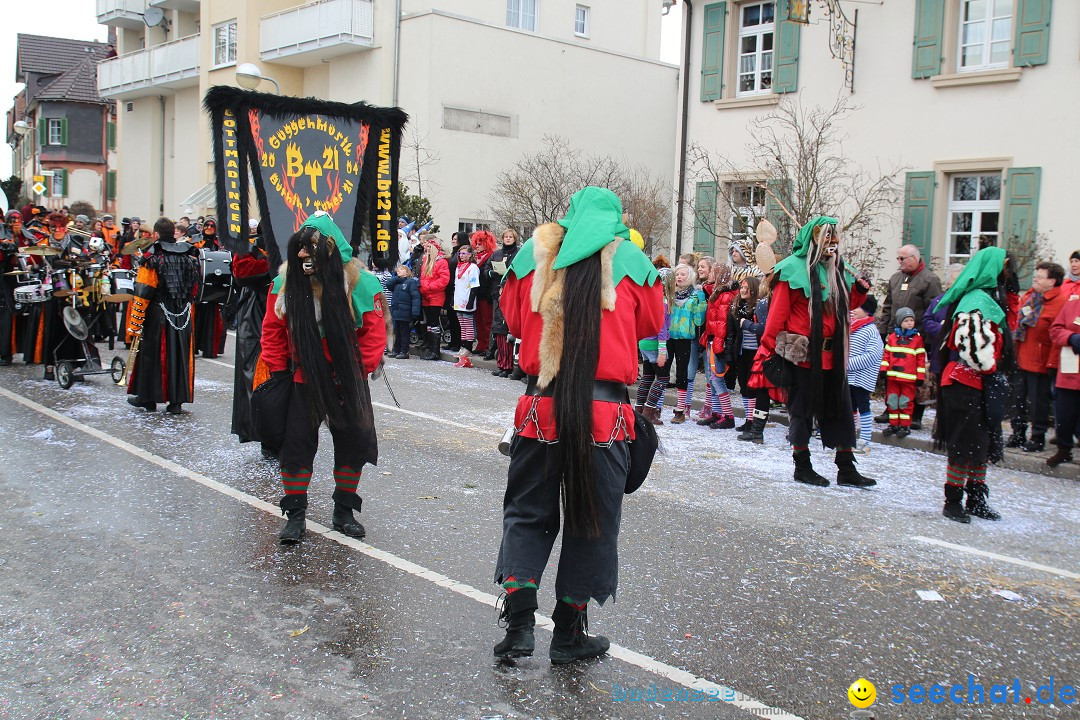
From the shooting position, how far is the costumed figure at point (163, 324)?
9.84m

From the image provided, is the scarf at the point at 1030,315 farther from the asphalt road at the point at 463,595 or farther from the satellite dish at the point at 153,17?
the satellite dish at the point at 153,17

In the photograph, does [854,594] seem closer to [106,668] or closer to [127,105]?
[106,668]

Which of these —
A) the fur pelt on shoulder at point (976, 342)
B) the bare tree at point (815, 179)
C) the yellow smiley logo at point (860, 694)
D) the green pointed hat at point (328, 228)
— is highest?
the bare tree at point (815, 179)

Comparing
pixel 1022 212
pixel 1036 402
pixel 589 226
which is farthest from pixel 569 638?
pixel 1022 212

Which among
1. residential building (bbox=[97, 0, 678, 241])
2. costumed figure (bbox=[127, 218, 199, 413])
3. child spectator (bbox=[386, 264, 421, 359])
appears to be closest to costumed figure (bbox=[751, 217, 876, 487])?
costumed figure (bbox=[127, 218, 199, 413])

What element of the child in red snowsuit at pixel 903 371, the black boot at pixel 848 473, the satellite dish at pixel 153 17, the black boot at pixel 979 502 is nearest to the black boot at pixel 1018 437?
the child in red snowsuit at pixel 903 371

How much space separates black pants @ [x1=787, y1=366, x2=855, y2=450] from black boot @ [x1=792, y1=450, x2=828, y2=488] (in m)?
0.21

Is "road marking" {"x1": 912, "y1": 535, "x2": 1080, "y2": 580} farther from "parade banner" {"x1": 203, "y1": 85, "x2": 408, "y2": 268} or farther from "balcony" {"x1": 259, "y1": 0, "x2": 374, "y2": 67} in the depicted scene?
"balcony" {"x1": 259, "y1": 0, "x2": 374, "y2": 67}

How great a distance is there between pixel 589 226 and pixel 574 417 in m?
0.78

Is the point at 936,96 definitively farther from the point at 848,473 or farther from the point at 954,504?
the point at 954,504

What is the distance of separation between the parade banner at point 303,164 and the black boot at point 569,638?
4.59m

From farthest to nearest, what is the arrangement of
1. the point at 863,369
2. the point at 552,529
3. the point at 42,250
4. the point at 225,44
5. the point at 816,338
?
1. the point at 225,44
2. the point at 42,250
3. the point at 863,369
4. the point at 816,338
5. the point at 552,529

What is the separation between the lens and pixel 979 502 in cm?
717

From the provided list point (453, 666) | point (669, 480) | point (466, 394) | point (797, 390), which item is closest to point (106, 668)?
point (453, 666)
